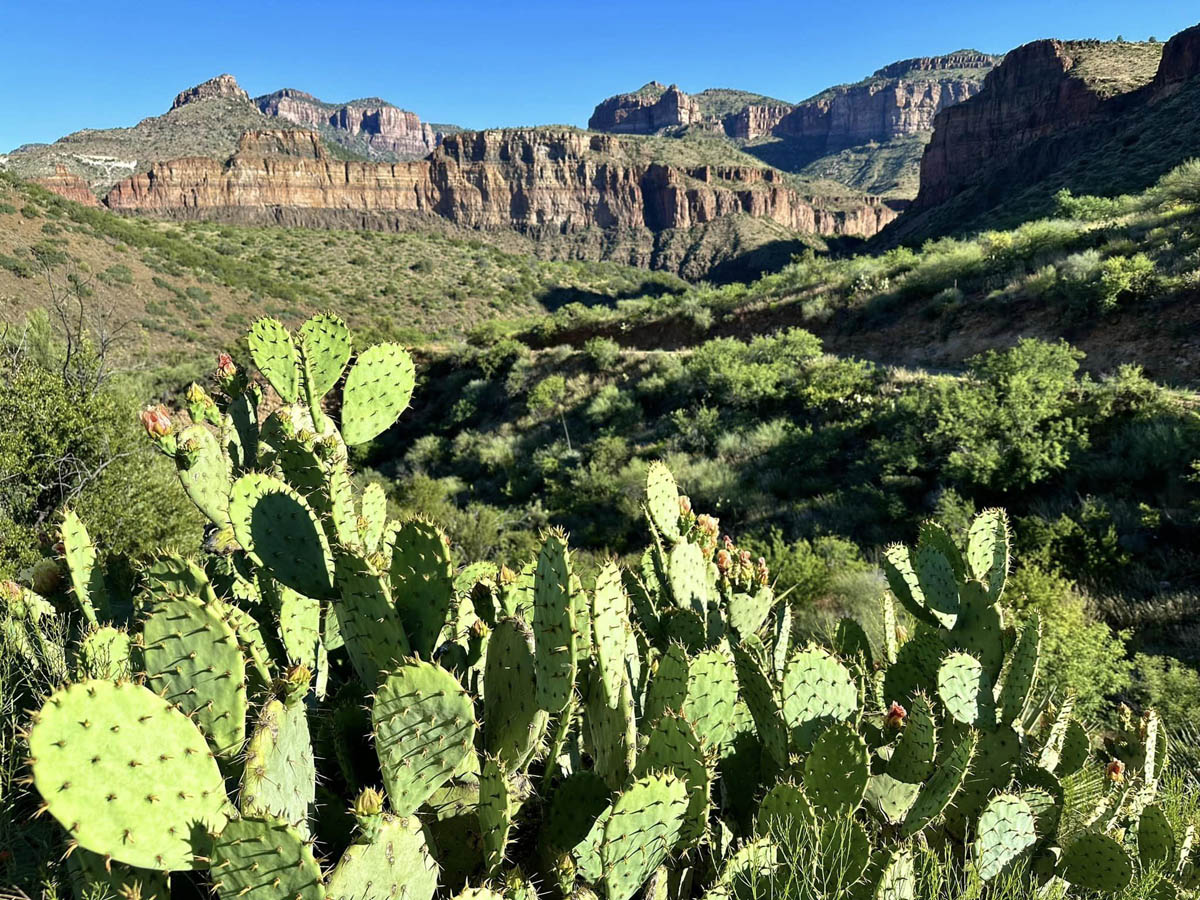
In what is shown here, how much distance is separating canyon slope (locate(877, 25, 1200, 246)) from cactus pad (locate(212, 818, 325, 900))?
34156 millimetres

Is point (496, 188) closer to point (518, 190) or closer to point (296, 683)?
point (518, 190)

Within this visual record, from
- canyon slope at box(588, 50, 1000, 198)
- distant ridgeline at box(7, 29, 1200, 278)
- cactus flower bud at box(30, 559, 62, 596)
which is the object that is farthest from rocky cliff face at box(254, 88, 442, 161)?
cactus flower bud at box(30, 559, 62, 596)

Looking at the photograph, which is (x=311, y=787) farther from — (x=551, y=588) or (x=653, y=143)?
(x=653, y=143)

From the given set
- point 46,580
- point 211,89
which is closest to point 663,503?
point 46,580

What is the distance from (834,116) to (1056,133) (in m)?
97.0

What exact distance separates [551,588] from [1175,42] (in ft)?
193

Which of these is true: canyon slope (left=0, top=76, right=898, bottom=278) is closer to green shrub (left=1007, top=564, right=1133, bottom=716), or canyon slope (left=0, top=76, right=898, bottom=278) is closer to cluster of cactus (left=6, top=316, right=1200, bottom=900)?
green shrub (left=1007, top=564, right=1133, bottom=716)

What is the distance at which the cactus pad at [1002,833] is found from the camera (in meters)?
2.10

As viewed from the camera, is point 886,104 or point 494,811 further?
point 886,104

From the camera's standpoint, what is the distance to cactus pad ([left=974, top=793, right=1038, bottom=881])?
6.88 ft

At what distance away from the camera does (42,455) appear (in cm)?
732

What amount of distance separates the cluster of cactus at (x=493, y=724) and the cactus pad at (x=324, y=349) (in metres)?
0.01

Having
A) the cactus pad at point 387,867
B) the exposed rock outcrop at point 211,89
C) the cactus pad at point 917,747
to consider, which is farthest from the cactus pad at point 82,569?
the exposed rock outcrop at point 211,89

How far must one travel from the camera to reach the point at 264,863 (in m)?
1.29
